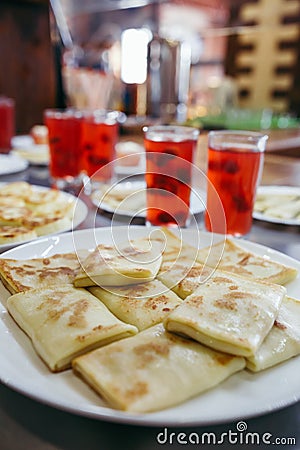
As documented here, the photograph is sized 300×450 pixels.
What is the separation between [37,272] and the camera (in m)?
0.82

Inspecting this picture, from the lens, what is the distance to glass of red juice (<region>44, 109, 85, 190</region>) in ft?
5.41

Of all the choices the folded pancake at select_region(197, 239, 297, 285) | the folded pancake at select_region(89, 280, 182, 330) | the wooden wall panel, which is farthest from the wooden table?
the wooden wall panel

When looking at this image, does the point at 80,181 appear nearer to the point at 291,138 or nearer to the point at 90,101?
the point at 90,101

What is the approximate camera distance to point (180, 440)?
533 mm

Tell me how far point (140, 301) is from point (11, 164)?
1.31m

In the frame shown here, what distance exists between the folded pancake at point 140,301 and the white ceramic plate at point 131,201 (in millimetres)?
535

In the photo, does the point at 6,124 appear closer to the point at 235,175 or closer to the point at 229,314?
the point at 235,175

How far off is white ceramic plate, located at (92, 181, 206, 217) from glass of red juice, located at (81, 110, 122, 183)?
0.13m

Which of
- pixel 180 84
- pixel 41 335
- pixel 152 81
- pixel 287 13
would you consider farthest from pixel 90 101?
pixel 287 13

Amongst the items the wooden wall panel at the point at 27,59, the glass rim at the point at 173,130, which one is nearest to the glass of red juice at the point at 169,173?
the glass rim at the point at 173,130

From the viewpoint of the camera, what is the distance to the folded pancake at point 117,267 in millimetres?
762

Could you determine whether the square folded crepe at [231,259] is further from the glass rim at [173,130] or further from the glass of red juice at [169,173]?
the glass rim at [173,130]

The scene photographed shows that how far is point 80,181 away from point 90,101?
2.83 ft

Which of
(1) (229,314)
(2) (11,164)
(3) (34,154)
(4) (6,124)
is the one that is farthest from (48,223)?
(4) (6,124)
